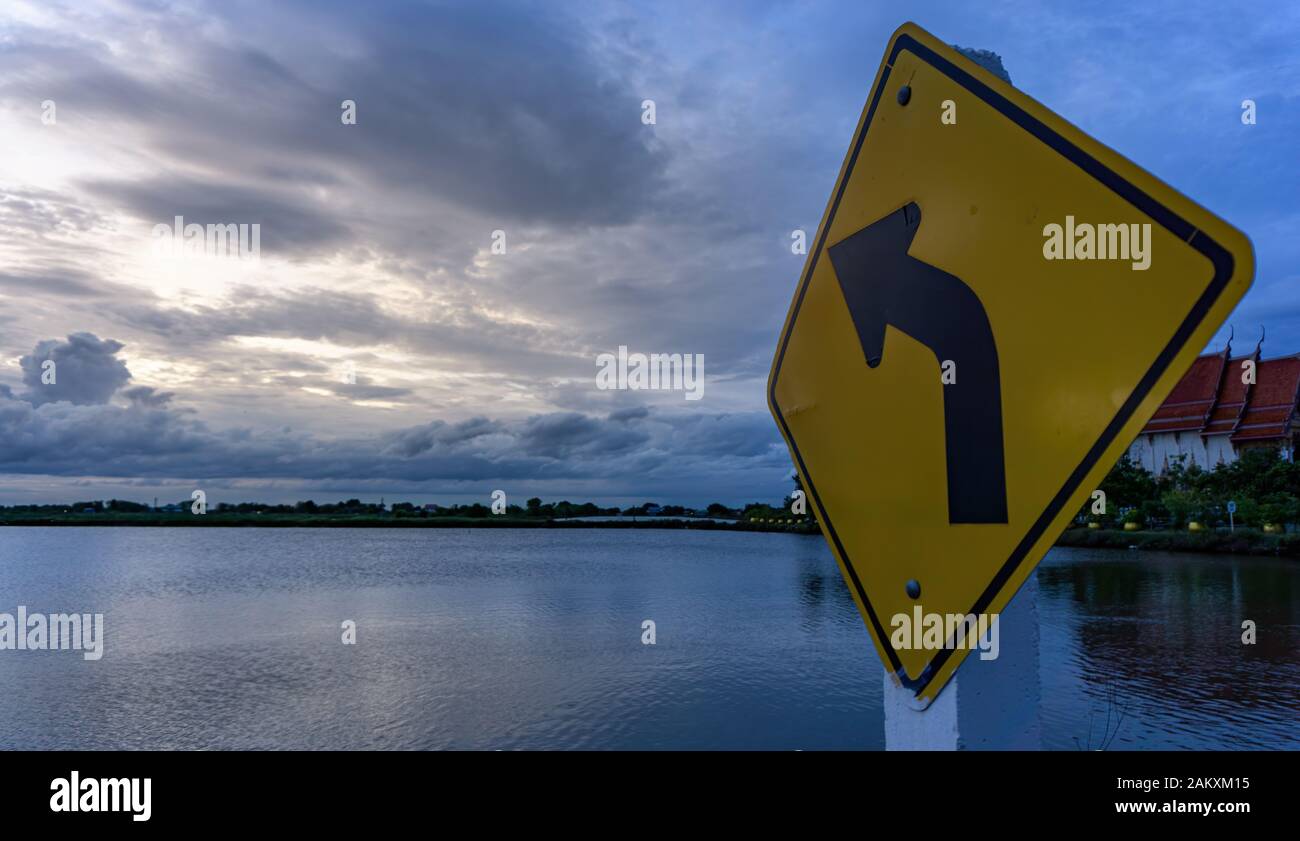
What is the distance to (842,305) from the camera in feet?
6.01

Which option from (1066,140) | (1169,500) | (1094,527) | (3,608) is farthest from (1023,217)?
(1094,527)

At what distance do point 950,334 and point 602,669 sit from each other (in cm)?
2170

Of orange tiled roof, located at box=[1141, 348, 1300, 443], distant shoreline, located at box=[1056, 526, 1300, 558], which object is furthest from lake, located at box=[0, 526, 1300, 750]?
orange tiled roof, located at box=[1141, 348, 1300, 443]

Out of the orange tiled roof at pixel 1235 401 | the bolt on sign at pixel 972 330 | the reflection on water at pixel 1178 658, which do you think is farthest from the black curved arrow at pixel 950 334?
the orange tiled roof at pixel 1235 401

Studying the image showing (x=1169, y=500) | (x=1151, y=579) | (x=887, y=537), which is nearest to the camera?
(x=887, y=537)

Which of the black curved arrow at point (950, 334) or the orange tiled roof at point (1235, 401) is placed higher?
the orange tiled roof at point (1235, 401)

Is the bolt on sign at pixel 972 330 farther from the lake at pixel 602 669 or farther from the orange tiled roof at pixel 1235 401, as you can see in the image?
the orange tiled roof at pixel 1235 401

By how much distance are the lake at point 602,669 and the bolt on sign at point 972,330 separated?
13274mm

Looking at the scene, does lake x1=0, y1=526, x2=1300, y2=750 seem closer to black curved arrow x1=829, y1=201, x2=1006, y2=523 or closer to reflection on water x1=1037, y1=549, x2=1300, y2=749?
reflection on water x1=1037, y1=549, x2=1300, y2=749

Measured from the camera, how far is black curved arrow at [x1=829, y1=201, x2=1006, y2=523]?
137 cm

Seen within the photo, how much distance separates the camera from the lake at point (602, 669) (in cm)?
1491

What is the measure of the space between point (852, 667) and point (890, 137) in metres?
21.1
